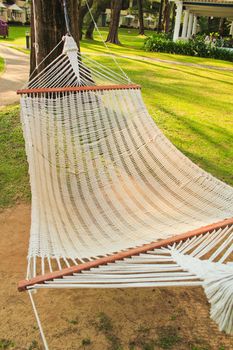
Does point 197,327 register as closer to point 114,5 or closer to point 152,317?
point 152,317

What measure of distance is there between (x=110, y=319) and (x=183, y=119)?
409 cm

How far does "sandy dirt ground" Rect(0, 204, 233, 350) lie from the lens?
2018 millimetres

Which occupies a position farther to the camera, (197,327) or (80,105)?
(80,105)

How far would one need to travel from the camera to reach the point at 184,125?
18.2ft

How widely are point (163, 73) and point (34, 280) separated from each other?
8414mm

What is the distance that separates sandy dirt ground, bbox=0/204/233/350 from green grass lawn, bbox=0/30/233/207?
127cm

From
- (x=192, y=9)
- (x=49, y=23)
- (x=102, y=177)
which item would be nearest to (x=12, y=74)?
(x=49, y=23)

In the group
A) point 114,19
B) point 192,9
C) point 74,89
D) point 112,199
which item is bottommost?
point 112,199

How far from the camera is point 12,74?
838 cm


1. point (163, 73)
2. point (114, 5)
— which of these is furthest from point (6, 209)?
point (114, 5)

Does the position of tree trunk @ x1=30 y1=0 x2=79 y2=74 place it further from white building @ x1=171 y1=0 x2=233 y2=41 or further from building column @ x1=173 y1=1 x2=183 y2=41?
white building @ x1=171 y1=0 x2=233 y2=41

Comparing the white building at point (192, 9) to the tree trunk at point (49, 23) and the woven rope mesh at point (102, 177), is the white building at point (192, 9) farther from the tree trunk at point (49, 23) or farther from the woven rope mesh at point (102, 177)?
the woven rope mesh at point (102, 177)

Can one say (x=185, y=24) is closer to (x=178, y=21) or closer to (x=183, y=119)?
(x=178, y=21)

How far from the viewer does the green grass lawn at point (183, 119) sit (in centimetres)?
406
